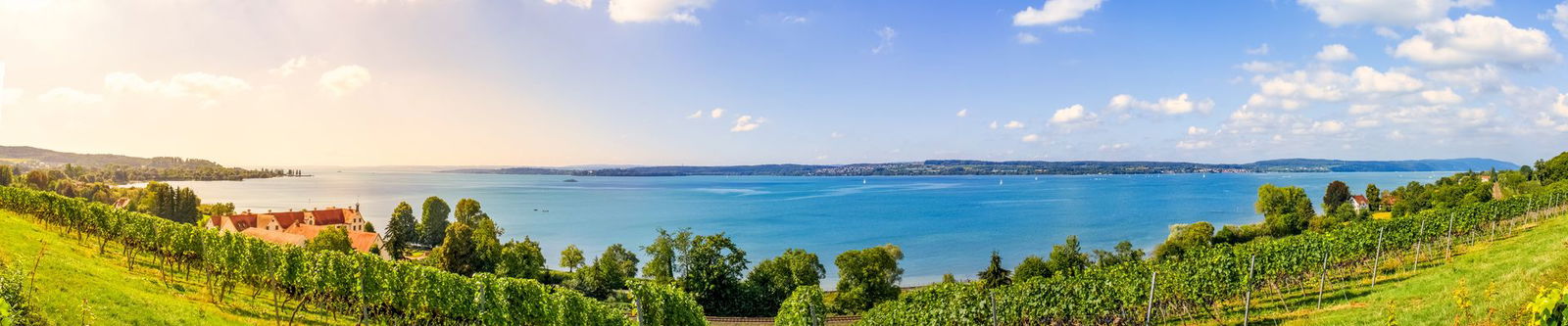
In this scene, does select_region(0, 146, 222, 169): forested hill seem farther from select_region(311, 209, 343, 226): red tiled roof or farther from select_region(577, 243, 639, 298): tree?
select_region(577, 243, 639, 298): tree

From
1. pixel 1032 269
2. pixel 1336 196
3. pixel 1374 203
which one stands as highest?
pixel 1336 196

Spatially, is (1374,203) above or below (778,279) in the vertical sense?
above

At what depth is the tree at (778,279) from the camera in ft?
→ 115

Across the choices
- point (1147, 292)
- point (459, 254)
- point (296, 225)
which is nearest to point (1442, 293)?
point (1147, 292)

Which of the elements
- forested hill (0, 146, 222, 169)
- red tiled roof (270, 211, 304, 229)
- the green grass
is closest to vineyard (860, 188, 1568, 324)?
the green grass

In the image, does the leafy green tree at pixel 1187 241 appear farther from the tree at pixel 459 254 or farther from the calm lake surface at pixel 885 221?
the tree at pixel 459 254

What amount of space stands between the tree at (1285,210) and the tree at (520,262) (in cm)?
6017

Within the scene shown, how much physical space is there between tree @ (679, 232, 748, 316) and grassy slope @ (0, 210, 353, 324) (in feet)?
56.4

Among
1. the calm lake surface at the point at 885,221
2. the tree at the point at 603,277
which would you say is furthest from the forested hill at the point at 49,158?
the tree at the point at 603,277

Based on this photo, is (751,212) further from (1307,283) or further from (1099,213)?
(1307,283)

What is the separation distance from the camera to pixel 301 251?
16469mm

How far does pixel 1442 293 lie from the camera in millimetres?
12719

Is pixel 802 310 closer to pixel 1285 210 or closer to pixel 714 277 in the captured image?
pixel 714 277

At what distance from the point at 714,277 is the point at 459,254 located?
15.9 metres
